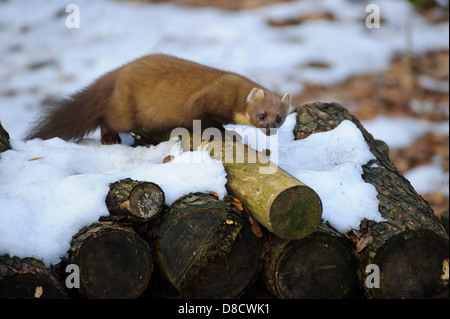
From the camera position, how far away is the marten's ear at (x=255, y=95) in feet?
15.7

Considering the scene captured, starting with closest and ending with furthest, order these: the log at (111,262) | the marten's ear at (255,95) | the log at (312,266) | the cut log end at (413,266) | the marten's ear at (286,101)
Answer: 1. the log at (111,262)
2. the cut log end at (413,266)
3. the log at (312,266)
4. the marten's ear at (255,95)
5. the marten's ear at (286,101)

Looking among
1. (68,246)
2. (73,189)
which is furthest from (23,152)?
(68,246)

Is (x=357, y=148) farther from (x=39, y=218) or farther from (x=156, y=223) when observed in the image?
(x=39, y=218)

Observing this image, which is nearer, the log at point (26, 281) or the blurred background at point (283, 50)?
the log at point (26, 281)

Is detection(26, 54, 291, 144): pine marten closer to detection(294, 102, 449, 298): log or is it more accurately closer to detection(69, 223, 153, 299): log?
detection(294, 102, 449, 298): log

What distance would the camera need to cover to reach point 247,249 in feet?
11.1

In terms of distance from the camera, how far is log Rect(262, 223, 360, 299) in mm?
3299

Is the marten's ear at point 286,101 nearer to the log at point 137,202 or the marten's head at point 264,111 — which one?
the marten's head at point 264,111

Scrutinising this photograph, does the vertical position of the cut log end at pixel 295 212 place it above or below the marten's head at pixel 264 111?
above

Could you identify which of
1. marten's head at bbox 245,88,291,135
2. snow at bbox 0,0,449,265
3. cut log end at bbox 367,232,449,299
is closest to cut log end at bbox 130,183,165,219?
snow at bbox 0,0,449,265

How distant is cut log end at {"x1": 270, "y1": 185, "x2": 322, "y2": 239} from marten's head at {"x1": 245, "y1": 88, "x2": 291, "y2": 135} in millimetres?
1699

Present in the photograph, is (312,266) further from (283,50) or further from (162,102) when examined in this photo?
(283,50)

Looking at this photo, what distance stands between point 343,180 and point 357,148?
0.53 metres

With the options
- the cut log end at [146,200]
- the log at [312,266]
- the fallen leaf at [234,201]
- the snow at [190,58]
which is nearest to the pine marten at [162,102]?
the snow at [190,58]
